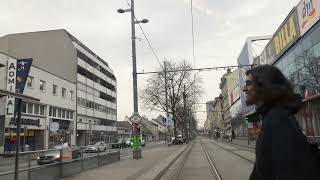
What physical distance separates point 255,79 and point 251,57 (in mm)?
63391

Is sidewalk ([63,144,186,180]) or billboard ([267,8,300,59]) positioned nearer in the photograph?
sidewalk ([63,144,186,180])

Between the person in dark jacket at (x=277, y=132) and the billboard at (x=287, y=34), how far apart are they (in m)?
34.1

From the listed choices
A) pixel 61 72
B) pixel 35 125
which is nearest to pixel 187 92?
pixel 61 72

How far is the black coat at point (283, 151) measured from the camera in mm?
2258

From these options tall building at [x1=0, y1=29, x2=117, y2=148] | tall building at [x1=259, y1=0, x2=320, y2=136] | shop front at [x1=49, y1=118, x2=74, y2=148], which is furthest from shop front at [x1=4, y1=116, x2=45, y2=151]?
tall building at [x1=259, y1=0, x2=320, y2=136]

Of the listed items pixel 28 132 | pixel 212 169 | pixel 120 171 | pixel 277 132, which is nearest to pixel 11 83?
pixel 28 132

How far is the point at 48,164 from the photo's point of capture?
13.2 m

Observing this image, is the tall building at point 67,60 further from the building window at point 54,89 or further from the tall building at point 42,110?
the building window at point 54,89

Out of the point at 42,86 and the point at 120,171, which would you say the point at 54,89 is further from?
the point at 120,171

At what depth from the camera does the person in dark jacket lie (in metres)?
2.27

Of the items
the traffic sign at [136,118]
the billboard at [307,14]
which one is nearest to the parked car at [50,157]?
the traffic sign at [136,118]

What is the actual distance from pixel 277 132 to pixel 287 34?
3863 cm

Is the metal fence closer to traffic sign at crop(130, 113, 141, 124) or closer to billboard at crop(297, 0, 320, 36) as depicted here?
traffic sign at crop(130, 113, 141, 124)

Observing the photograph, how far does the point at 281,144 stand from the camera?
231 centimetres
